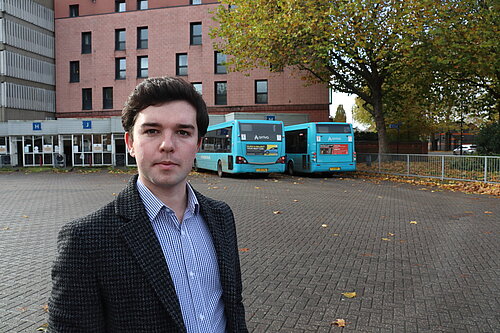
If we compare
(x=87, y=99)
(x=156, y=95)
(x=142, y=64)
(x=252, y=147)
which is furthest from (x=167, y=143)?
(x=87, y=99)

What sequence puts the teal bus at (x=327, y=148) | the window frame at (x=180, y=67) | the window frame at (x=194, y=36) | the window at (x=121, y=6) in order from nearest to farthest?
1. the teal bus at (x=327, y=148)
2. the window frame at (x=194, y=36)
3. the window frame at (x=180, y=67)
4. the window at (x=121, y=6)

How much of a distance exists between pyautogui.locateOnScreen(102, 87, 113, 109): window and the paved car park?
87.7 ft

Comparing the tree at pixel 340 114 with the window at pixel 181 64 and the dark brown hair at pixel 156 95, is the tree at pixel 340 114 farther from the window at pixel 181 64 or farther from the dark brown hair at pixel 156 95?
the dark brown hair at pixel 156 95

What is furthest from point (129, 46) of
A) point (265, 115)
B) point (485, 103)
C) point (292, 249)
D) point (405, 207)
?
point (292, 249)

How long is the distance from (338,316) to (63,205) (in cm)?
937

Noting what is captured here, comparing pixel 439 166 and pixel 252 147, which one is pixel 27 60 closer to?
pixel 252 147

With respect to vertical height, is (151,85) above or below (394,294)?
above

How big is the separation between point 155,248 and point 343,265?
4527 mm

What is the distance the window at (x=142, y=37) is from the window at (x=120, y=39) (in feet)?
4.32

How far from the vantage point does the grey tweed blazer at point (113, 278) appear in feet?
4.68

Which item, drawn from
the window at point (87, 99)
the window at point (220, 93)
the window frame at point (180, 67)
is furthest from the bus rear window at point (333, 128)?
the window at point (87, 99)

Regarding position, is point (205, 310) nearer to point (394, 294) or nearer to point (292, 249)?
point (394, 294)

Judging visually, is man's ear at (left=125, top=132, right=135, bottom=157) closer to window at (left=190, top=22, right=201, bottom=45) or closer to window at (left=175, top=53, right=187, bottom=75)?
window at (left=175, top=53, right=187, bottom=75)

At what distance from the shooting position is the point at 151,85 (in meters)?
1.56
